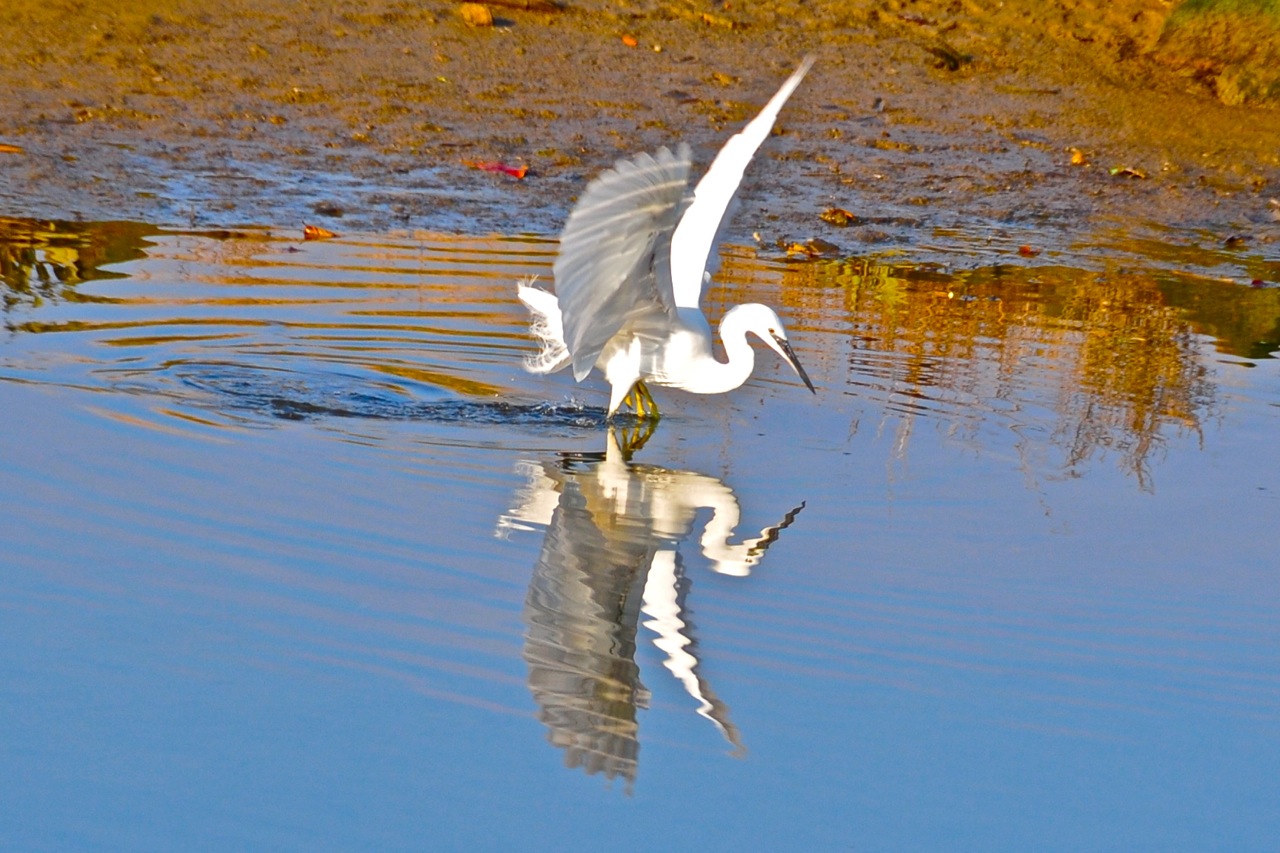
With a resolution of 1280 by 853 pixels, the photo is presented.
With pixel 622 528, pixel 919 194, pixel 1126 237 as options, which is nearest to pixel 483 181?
pixel 919 194

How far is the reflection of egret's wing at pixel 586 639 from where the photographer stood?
10.8 ft

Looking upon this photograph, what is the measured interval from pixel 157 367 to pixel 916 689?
3385 millimetres

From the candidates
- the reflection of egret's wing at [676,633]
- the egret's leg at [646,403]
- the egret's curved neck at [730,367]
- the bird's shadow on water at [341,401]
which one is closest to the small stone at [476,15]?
the egret's leg at [646,403]

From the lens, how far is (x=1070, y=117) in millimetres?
11469

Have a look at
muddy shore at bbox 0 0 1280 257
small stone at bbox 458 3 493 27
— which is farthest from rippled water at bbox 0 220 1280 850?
small stone at bbox 458 3 493 27

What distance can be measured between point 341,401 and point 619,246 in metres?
1.46

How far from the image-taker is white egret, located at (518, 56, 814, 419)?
184 inches

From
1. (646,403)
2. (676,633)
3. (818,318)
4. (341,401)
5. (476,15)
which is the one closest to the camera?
(676,633)

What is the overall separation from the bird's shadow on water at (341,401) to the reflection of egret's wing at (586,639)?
0.93 metres

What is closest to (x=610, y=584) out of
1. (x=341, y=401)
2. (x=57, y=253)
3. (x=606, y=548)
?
(x=606, y=548)

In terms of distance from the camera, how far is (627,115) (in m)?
10.8

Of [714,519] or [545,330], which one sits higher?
[545,330]

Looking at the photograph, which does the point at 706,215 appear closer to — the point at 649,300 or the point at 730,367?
the point at 730,367

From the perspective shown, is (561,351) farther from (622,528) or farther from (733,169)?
(622,528)
